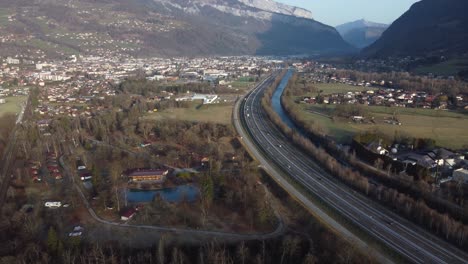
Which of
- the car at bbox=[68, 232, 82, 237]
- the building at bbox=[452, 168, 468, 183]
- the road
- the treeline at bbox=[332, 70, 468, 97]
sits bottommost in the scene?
the road

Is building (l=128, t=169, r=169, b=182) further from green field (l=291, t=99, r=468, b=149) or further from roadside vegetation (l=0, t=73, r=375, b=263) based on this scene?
green field (l=291, t=99, r=468, b=149)

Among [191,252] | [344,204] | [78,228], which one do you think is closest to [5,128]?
[78,228]

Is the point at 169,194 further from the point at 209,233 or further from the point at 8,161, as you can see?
the point at 8,161

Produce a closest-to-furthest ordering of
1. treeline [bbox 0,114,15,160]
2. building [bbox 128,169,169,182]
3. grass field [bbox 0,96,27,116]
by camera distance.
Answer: building [bbox 128,169,169,182], treeline [bbox 0,114,15,160], grass field [bbox 0,96,27,116]

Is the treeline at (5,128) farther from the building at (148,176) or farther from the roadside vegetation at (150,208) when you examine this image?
the building at (148,176)

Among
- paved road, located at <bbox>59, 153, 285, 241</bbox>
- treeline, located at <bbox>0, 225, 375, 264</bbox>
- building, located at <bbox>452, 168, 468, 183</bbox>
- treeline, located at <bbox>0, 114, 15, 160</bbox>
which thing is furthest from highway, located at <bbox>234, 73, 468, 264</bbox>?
treeline, located at <bbox>0, 114, 15, 160</bbox>

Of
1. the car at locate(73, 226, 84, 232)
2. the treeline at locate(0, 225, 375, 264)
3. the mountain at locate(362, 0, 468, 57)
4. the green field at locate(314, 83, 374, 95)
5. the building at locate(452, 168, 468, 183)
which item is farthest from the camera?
the mountain at locate(362, 0, 468, 57)

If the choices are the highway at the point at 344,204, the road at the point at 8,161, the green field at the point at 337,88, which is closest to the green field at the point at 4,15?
the road at the point at 8,161
